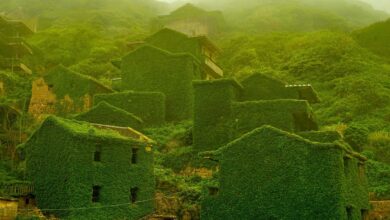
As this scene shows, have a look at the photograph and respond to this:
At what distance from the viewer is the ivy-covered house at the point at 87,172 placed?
30625mm

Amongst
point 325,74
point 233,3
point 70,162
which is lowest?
point 70,162

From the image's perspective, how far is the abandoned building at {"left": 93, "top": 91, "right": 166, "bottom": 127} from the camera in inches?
1929

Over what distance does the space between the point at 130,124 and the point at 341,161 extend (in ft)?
70.6

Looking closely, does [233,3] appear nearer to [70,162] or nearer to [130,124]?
[130,124]

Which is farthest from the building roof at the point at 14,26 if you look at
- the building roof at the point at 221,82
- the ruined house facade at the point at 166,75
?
the building roof at the point at 221,82

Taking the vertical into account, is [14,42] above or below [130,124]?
above

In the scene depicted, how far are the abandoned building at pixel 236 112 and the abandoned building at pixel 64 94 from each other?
46.3ft

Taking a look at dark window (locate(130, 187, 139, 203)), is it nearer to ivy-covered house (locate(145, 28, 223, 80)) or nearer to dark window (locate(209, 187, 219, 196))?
dark window (locate(209, 187, 219, 196))

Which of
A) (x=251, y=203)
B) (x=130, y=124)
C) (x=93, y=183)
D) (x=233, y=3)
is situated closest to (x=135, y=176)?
(x=93, y=183)

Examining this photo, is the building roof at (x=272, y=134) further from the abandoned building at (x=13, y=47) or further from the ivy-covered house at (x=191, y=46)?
the abandoned building at (x=13, y=47)

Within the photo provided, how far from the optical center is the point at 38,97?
174 feet

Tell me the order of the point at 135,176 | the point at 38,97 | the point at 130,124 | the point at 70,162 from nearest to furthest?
the point at 70,162, the point at 135,176, the point at 130,124, the point at 38,97

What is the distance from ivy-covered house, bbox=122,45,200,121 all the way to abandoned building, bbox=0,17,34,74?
53.8ft

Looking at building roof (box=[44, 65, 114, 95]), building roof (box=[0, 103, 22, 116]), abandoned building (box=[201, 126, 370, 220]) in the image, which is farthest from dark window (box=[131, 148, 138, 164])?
building roof (box=[44, 65, 114, 95])
